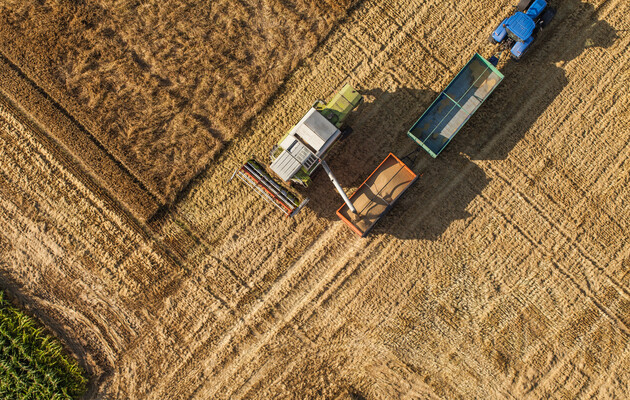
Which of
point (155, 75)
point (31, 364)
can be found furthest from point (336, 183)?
point (31, 364)

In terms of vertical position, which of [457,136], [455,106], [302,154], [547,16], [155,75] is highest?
[547,16]

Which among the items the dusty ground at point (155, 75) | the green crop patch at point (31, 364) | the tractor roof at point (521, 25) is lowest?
the green crop patch at point (31, 364)

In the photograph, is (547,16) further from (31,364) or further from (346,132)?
(31,364)

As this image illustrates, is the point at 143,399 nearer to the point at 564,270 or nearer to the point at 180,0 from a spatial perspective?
the point at 180,0

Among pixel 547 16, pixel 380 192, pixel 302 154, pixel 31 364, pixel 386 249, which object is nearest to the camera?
pixel 302 154

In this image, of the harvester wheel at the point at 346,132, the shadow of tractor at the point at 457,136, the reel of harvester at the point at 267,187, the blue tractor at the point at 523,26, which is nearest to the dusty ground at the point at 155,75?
the reel of harvester at the point at 267,187

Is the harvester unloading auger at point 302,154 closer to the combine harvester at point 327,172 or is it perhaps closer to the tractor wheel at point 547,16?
the combine harvester at point 327,172
